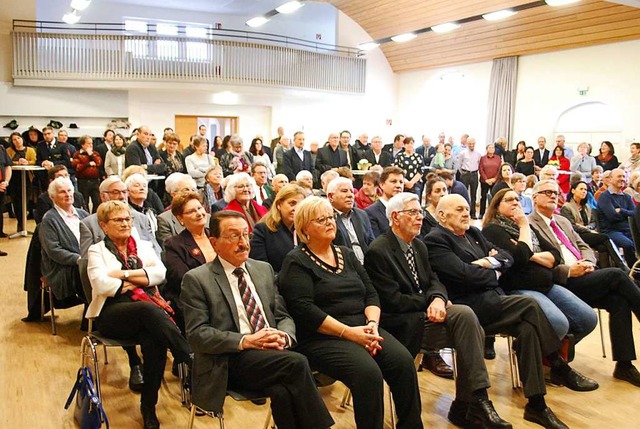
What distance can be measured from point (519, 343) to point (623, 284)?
996mm

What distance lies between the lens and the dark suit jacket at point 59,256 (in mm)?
3912

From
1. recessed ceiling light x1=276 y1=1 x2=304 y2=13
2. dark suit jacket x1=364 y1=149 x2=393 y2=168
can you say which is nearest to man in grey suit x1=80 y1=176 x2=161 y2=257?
dark suit jacket x1=364 y1=149 x2=393 y2=168

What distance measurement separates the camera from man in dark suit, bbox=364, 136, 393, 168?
920 cm

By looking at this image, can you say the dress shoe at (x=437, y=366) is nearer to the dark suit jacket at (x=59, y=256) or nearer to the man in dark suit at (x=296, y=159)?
the dark suit jacket at (x=59, y=256)

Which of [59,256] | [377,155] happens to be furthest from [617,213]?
[59,256]

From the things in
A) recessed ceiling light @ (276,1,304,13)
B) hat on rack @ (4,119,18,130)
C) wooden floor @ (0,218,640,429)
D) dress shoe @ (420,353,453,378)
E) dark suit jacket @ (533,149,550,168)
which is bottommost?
wooden floor @ (0,218,640,429)

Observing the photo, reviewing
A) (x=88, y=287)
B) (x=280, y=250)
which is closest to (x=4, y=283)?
(x=88, y=287)

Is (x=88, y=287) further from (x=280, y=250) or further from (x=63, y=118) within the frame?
(x=63, y=118)

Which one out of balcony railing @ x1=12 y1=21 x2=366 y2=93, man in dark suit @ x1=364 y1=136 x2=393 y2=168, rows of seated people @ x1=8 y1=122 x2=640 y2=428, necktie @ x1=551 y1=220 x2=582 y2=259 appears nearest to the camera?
rows of seated people @ x1=8 y1=122 x2=640 y2=428

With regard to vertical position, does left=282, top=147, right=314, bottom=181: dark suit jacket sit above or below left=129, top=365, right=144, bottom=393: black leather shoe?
above

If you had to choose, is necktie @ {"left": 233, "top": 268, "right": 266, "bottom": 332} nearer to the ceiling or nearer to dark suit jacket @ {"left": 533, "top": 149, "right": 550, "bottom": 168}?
the ceiling

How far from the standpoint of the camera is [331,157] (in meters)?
8.71

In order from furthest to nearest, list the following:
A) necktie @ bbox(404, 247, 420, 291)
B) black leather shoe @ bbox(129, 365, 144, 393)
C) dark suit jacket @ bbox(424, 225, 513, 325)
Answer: black leather shoe @ bbox(129, 365, 144, 393), dark suit jacket @ bbox(424, 225, 513, 325), necktie @ bbox(404, 247, 420, 291)

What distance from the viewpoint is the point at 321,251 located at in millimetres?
2830
